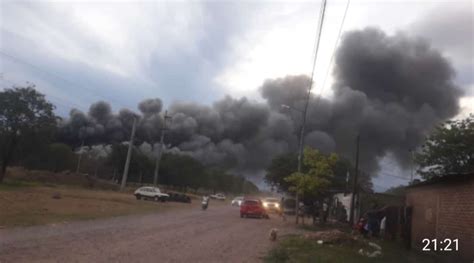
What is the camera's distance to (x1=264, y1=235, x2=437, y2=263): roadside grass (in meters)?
12.7

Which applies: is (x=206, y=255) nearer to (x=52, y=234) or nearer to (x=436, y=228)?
(x=52, y=234)

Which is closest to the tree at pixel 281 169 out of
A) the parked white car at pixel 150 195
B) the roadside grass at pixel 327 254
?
the parked white car at pixel 150 195

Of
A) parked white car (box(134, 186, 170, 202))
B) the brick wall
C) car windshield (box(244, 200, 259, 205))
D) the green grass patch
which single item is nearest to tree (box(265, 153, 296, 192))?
parked white car (box(134, 186, 170, 202))

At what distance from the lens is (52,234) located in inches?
572

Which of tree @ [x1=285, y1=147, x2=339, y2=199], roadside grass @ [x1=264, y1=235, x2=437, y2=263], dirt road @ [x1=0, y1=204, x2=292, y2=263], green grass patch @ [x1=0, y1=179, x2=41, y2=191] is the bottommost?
dirt road @ [x1=0, y1=204, x2=292, y2=263]

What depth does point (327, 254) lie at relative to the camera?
13852 millimetres

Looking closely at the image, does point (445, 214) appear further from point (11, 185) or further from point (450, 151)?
point (11, 185)

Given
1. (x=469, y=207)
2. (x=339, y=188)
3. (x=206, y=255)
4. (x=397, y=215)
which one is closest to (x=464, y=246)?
(x=469, y=207)

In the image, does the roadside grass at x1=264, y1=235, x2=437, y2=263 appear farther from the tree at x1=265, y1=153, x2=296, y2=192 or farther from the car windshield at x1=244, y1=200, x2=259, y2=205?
the tree at x1=265, y1=153, x2=296, y2=192

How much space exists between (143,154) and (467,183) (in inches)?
2779

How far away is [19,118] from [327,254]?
4044cm

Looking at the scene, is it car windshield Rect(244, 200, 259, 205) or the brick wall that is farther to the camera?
car windshield Rect(244, 200, 259, 205)

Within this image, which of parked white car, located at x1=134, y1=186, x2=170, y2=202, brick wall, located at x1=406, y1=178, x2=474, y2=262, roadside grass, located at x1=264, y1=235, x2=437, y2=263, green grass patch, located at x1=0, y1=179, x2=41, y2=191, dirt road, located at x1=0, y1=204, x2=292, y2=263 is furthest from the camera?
parked white car, located at x1=134, y1=186, x2=170, y2=202

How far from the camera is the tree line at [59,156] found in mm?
46531
